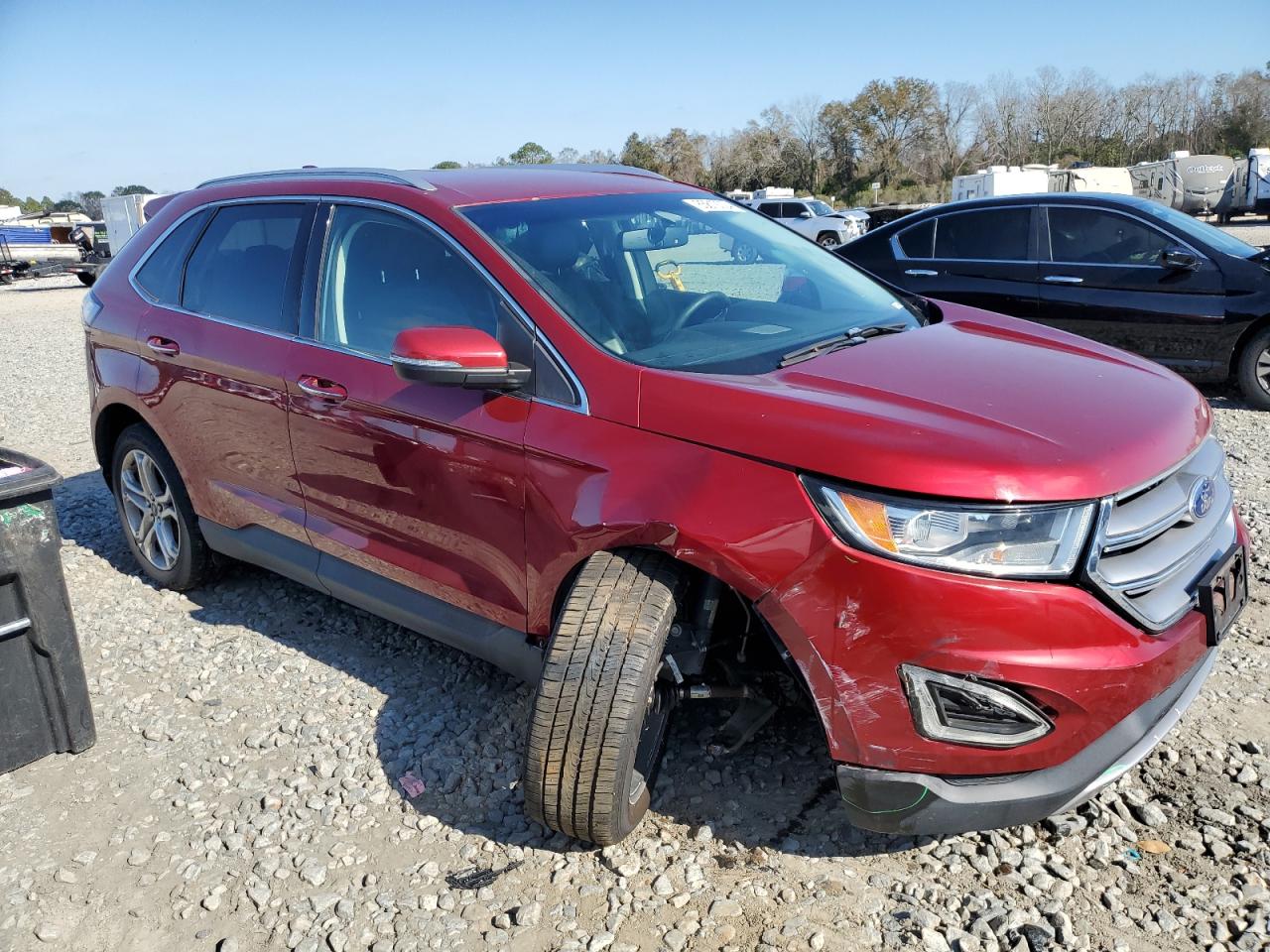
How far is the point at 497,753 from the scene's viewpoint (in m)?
3.13

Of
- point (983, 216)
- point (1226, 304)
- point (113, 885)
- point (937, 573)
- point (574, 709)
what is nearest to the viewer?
point (937, 573)

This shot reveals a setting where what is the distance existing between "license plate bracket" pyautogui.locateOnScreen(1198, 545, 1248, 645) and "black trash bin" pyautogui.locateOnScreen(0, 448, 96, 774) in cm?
324

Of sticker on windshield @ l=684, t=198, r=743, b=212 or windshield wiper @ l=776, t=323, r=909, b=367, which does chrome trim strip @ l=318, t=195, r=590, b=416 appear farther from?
sticker on windshield @ l=684, t=198, r=743, b=212

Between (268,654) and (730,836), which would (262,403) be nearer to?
(268,654)

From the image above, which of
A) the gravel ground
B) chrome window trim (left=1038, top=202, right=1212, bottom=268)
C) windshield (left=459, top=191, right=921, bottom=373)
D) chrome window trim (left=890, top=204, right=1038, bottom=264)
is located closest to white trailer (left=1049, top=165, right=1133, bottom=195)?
chrome window trim (left=890, top=204, right=1038, bottom=264)

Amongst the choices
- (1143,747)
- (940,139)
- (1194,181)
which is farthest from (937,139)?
(1143,747)

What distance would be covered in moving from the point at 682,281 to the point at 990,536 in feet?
4.78

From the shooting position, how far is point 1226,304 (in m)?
6.75

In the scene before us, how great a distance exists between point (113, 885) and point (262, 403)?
1.64 meters

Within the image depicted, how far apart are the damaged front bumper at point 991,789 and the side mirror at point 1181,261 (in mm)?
5593

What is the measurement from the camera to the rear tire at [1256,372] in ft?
22.3

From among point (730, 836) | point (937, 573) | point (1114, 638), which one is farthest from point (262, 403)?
point (1114, 638)

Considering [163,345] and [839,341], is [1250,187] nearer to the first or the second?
[839,341]

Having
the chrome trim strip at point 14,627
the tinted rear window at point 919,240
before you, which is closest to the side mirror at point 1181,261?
the tinted rear window at point 919,240
